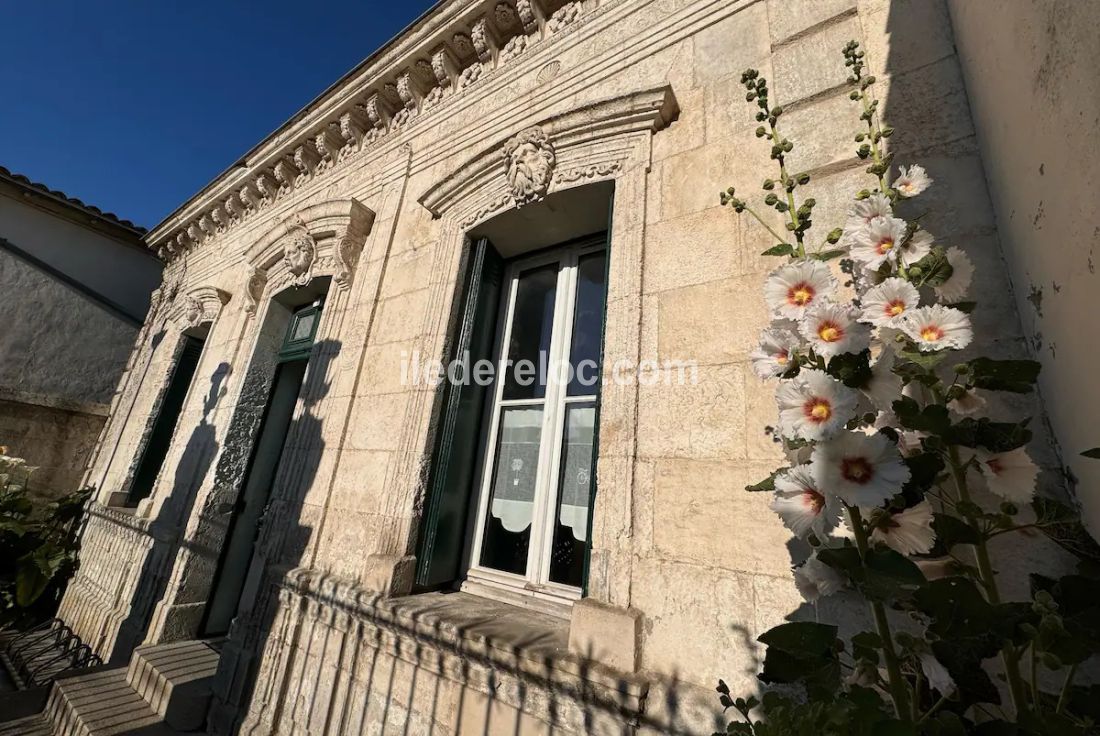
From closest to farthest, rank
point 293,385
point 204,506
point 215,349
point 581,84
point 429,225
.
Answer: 1. point 581,84
2. point 429,225
3. point 204,506
4. point 293,385
5. point 215,349

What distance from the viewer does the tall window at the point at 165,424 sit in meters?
5.59

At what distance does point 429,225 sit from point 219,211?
488 centimetres

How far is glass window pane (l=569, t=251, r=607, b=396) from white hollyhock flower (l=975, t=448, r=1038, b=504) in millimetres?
1575

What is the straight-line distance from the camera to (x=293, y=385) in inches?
173

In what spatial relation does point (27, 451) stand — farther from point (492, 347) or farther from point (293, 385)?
point (492, 347)

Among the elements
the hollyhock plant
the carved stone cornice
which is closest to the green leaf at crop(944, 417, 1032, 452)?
the hollyhock plant

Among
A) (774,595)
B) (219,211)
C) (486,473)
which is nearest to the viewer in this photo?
(774,595)

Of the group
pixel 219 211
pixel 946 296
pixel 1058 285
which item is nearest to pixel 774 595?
pixel 946 296

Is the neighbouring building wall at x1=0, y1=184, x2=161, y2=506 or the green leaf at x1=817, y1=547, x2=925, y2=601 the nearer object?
the green leaf at x1=817, y1=547, x2=925, y2=601

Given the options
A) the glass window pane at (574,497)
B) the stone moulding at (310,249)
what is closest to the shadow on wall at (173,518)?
the stone moulding at (310,249)

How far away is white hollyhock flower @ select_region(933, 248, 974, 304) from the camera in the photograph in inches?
44.6

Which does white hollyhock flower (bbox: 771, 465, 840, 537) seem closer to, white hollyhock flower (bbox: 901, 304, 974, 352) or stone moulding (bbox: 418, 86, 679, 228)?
white hollyhock flower (bbox: 901, 304, 974, 352)

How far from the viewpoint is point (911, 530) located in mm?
963

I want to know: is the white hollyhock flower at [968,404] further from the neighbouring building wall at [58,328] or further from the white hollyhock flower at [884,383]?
the neighbouring building wall at [58,328]
